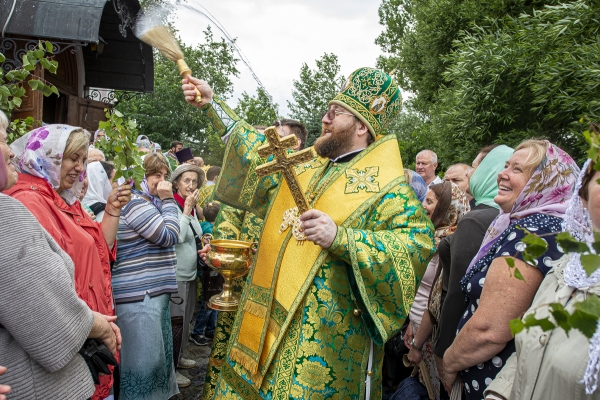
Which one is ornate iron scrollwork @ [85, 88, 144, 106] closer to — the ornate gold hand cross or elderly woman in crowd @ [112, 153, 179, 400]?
elderly woman in crowd @ [112, 153, 179, 400]

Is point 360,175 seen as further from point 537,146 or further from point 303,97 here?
point 303,97

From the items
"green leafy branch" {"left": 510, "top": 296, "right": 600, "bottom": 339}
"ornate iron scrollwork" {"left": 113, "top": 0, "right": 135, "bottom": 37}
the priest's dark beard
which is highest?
"ornate iron scrollwork" {"left": 113, "top": 0, "right": 135, "bottom": 37}

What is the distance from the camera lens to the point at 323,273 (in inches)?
114

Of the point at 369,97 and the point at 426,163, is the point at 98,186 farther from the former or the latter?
the point at 426,163

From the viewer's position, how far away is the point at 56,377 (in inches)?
75.2

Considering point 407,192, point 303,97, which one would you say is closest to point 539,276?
point 407,192

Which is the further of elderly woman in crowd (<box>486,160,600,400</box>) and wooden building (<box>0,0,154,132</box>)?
wooden building (<box>0,0,154,132</box>)

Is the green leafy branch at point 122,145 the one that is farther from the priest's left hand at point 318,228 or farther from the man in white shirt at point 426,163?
the man in white shirt at point 426,163

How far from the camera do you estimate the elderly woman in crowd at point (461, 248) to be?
118 inches

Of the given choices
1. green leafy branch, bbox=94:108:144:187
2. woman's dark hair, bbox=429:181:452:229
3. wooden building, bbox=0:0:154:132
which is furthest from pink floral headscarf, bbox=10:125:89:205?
wooden building, bbox=0:0:154:132

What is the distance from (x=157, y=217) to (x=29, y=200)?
1.31 meters

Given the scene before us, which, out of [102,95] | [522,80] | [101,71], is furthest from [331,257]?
[102,95]

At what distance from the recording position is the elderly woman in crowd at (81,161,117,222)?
4102 millimetres

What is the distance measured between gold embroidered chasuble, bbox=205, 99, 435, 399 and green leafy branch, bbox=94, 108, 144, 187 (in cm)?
53
